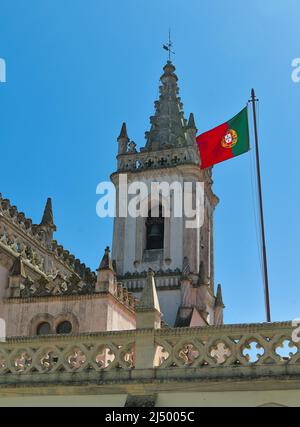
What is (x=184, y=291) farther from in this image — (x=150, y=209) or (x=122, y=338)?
(x=122, y=338)

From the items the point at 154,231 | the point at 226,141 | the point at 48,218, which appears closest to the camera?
the point at 226,141

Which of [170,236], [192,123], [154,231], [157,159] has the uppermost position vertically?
[192,123]

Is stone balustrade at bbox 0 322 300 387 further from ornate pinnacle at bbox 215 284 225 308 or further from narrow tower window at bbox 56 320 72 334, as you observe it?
ornate pinnacle at bbox 215 284 225 308

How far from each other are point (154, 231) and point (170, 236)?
157 cm

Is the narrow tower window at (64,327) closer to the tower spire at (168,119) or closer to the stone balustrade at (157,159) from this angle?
the stone balustrade at (157,159)

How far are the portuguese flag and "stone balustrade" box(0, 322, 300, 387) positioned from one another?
9433 millimetres

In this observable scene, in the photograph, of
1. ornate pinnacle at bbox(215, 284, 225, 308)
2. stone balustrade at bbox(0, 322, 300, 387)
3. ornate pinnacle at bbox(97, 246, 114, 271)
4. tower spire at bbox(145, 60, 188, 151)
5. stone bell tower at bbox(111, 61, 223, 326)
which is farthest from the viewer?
tower spire at bbox(145, 60, 188, 151)

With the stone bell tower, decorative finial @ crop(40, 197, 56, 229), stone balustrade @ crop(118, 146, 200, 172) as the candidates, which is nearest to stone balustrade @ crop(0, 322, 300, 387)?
decorative finial @ crop(40, 197, 56, 229)

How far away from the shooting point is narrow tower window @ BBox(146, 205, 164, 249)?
137 ft

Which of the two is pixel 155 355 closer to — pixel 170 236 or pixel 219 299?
pixel 170 236

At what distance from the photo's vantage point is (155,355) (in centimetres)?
1112

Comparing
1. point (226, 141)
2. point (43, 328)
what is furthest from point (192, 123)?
point (226, 141)

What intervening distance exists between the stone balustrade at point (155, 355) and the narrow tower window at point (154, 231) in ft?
97.6
